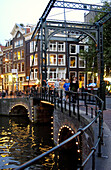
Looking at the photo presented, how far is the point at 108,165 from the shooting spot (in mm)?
3248

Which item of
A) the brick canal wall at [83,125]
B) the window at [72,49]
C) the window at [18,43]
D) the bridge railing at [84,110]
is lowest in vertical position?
the brick canal wall at [83,125]

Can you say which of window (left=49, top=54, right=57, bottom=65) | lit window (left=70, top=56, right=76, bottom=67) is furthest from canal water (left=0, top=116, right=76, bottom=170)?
lit window (left=70, top=56, right=76, bottom=67)

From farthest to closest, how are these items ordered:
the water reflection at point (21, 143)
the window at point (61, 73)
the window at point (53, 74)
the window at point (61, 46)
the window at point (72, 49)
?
the window at point (72, 49) < the window at point (61, 46) < the window at point (61, 73) < the window at point (53, 74) < the water reflection at point (21, 143)

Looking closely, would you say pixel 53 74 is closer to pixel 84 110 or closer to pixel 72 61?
pixel 72 61

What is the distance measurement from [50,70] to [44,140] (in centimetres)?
2239

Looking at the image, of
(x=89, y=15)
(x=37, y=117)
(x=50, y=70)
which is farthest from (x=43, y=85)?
(x=89, y=15)

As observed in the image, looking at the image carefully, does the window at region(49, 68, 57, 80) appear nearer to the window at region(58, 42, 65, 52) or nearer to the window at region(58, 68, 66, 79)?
the window at region(58, 68, 66, 79)

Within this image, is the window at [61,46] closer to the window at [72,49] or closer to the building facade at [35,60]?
the building facade at [35,60]

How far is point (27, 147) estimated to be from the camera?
1423cm

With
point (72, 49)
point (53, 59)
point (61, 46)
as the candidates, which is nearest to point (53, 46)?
point (61, 46)

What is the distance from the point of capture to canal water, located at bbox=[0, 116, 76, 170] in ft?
36.4

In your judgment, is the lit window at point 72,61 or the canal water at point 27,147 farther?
the lit window at point 72,61

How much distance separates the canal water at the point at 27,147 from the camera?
1108cm

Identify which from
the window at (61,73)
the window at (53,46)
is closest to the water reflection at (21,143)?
the window at (61,73)
